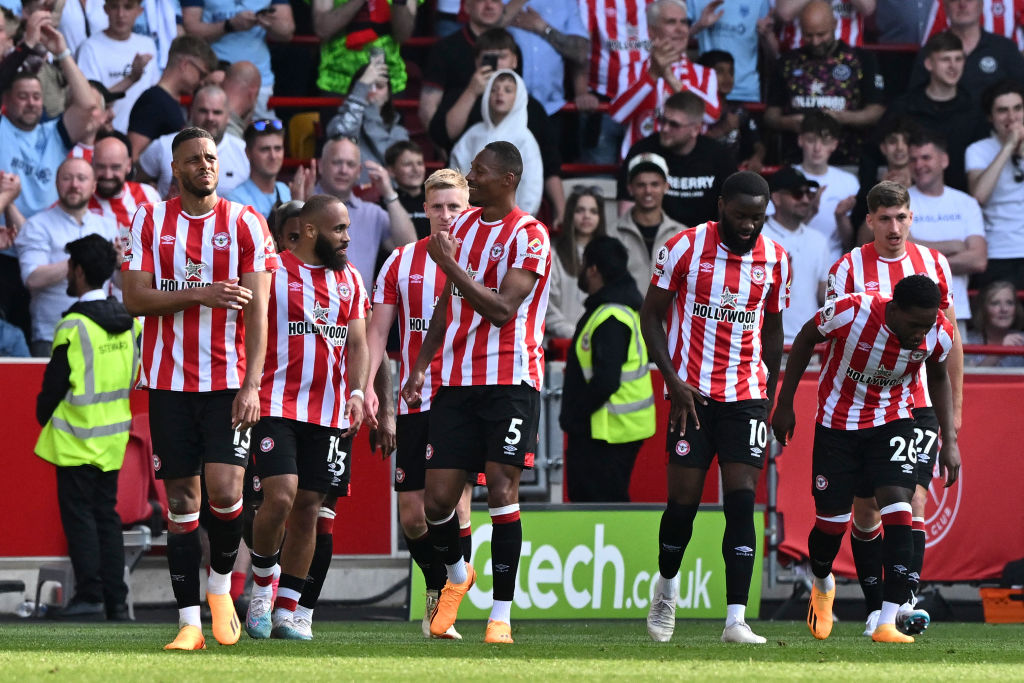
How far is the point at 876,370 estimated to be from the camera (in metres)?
8.48

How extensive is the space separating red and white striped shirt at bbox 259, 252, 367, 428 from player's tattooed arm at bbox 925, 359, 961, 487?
3.08 m

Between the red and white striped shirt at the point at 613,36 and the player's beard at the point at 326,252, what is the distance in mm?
6871

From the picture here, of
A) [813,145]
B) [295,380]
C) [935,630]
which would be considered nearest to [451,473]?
[295,380]

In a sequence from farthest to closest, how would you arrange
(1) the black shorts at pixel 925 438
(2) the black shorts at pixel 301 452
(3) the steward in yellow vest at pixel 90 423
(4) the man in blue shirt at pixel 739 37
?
(4) the man in blue shirt at pixel 739 37 → (3) the steward in yellow vest at pixel 90 423 → (1) the black shorts at pixel 925 438 → (2) the black shorts at pixel 301 452

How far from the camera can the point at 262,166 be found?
40.9 feet

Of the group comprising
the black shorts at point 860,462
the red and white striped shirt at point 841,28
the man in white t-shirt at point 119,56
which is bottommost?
the black shorts at point 860,462

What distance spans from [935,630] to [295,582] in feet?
13.5

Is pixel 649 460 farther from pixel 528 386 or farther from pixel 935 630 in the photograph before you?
pixel 528 386

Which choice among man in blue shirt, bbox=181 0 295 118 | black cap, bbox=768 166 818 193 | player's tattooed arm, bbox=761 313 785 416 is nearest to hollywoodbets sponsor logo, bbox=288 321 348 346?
player's tattooed arm, bbox=761 313 785 416

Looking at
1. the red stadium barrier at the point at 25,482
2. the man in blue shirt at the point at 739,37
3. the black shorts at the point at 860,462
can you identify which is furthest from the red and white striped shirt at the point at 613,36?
the black shorts at the point at 860,462

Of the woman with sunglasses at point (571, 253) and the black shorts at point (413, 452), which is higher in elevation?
the woman with sunglasses at point (571, 253)

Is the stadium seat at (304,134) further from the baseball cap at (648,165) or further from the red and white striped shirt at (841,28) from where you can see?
the red and white striped shirt at (841,28)

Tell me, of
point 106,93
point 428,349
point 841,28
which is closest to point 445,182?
point 428,349

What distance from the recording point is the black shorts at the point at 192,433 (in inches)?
280
